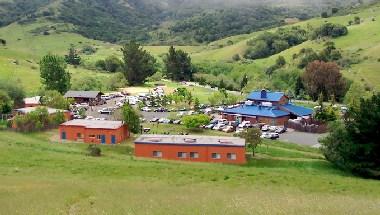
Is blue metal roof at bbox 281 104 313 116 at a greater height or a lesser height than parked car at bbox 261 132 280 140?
greater

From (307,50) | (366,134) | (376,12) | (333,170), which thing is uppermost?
(376,12)

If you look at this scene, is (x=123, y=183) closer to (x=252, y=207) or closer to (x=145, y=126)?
(x=252, y=207)

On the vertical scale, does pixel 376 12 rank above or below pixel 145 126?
above

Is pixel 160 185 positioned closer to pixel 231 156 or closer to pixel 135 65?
pixel 231 156

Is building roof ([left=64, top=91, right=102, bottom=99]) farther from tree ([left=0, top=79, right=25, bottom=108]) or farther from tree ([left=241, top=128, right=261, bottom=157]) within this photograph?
tree ([left=241, top=128, right=261, bottom=157])

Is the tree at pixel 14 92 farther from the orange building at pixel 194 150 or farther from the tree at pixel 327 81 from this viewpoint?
the tree at pixel 327 81

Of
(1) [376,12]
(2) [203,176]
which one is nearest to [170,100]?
(2) [203,176]

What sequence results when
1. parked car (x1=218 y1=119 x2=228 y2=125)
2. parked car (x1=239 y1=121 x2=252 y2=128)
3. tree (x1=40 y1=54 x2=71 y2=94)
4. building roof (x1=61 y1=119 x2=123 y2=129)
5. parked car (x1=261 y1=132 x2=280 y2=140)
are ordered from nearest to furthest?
building roof (x1=61 y1=119 x2=123 y2=129)
parked car (x1=261 y1=132 x2=280 y2=140)
parked car (x1=239 y1=121 x2=252 y2=128)
parked car (x1=218 y1=119 x2=228 y2=125)
tree (x1=40 y1=54 x2=71 y2=94)

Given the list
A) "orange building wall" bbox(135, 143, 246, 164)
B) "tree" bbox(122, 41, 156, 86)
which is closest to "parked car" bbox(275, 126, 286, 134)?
"orange building wall" bbox(135, 143, 246, 164)

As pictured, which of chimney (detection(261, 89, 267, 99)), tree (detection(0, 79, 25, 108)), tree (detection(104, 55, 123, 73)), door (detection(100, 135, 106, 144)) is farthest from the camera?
tree (detection(104, 55, 123, 73))
